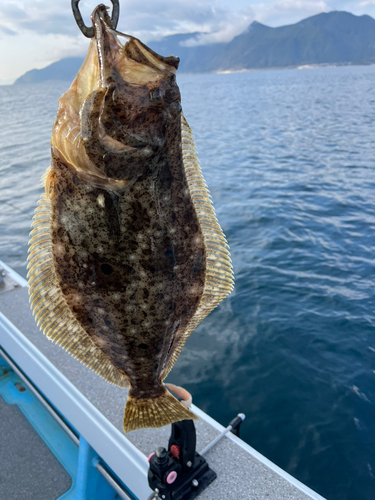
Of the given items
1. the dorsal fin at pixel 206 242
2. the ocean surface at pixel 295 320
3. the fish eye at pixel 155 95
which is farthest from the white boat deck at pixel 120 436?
the fish eye at pixel 155 95

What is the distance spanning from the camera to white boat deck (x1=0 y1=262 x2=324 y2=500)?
322cm

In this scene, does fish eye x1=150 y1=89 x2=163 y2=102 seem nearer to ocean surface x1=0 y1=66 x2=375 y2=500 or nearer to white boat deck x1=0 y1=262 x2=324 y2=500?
white boat deck x1=0 y1=262 x2=324 y2=500

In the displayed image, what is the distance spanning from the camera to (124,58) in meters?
1.55

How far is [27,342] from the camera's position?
4785mm

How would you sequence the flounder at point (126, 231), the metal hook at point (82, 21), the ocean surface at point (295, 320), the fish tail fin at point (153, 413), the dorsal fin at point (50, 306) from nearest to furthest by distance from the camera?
the metal hook at point (82, 21) → the flounder at point (126, 231) → the dorsal fin at point (50, 306) → the fish tail fin at point (153, 413) → the ocean surface at point (295, 320)

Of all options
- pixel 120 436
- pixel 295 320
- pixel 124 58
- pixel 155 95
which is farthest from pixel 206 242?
pixel 295 320

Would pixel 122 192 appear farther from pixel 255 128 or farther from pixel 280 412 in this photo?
pixel 255 128

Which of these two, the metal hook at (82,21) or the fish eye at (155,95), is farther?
the fish eye at (155,95)

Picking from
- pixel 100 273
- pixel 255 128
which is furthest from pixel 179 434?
pixel 255 128

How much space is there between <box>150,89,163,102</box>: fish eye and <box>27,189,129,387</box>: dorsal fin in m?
0.71

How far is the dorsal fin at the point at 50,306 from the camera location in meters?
1.90

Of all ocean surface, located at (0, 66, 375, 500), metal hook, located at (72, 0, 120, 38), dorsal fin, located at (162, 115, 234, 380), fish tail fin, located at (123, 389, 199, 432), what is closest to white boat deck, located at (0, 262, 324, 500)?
fish tail fin, located at (123, 389, 199, 432)

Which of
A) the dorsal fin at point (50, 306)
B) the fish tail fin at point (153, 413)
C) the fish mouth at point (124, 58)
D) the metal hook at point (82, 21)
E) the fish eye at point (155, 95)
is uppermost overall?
the metal hook at point (82, 21)

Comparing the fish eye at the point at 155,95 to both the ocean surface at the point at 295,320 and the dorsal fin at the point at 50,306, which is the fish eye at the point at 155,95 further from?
the ocean surface at the point at 295,320
